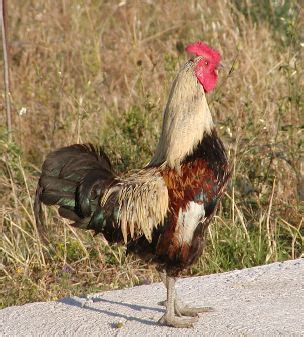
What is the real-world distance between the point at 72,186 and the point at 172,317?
2.76 ft

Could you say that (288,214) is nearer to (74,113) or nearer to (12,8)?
(74,113)

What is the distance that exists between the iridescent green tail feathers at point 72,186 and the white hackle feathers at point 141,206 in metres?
0.08

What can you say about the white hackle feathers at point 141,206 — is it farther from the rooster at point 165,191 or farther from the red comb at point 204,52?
the red comb at point 204,52

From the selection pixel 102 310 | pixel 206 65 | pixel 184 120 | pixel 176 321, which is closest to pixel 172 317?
pixel 176 321

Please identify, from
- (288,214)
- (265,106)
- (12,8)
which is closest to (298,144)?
(288,214)

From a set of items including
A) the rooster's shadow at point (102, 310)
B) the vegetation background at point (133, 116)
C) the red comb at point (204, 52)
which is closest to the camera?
the rooster's shadow at point (102, 310)

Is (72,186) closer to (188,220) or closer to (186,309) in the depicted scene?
(188,220)

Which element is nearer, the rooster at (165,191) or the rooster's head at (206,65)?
the rooster at (165,191)

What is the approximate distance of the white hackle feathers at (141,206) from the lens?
4418mm

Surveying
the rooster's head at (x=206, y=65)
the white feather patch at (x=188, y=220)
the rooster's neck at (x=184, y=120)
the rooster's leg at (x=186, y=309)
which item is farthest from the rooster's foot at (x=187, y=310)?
the rooster's head at (x=206, y=65)

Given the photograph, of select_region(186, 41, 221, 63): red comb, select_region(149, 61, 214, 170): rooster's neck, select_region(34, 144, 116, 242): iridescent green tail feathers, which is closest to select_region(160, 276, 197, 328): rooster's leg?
select_region(34, 144, 116, 242): iridescent green tail feathers

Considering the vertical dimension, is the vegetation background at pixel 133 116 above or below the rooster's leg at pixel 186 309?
above

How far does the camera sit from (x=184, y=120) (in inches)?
179

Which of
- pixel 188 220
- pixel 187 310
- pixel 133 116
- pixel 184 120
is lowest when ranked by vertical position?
pixel 187 310
